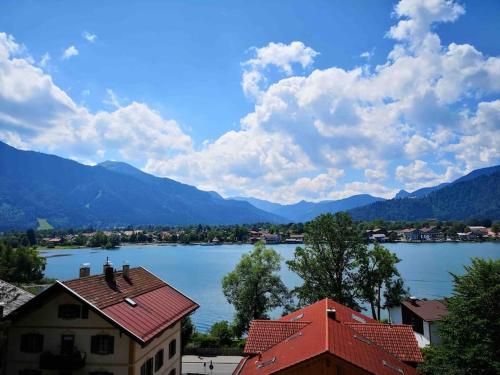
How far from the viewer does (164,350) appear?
93.9ft

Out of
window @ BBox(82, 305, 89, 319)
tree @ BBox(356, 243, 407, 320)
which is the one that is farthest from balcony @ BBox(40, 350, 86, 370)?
tree @ BBox(356, 243, 407, 320)

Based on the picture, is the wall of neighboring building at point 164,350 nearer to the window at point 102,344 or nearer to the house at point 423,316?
the window at point 102,344

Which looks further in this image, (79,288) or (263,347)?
(263,347)

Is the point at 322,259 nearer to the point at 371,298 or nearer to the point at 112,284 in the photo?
the point at 371,298

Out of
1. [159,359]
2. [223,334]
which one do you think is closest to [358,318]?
[159,359]

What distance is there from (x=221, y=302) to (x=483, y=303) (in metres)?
63.6

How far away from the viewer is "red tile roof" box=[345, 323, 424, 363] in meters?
24.5

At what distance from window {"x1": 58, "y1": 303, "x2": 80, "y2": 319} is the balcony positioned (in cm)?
199

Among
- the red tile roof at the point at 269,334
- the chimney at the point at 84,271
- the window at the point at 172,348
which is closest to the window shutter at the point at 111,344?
the window at the point at 172,348

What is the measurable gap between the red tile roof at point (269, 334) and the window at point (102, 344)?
300 inches

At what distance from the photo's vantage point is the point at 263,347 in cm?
2567

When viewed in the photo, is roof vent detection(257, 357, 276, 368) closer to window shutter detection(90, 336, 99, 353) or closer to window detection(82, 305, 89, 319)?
window shutter detection(90, 336, 99, 353)

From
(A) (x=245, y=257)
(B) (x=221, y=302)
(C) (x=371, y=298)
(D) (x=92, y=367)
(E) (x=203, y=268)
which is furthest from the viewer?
(E) (x=203, y=268)

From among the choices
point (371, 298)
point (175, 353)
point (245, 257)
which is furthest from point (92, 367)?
point (371, 298)
